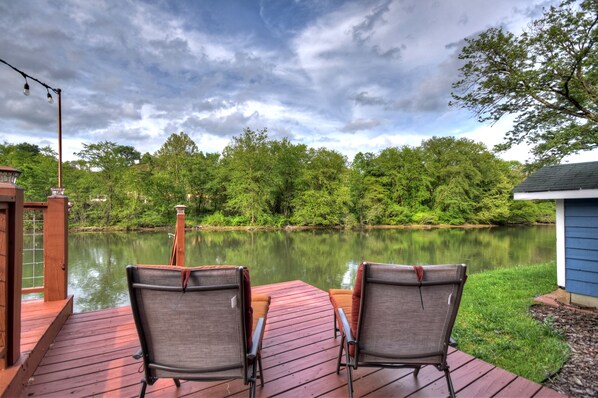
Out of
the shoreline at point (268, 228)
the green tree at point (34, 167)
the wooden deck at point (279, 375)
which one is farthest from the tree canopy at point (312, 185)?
the wooden deck at point (279, 375)

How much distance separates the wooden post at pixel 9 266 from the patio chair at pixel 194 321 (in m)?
0.74

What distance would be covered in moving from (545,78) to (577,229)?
213 cm

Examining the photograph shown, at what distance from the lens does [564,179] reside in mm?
3596

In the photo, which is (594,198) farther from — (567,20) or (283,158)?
(283,158)

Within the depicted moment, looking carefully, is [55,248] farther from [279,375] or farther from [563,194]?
[563,194]

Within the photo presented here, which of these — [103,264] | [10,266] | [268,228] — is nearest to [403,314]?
[10,266]

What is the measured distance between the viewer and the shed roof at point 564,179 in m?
3.26

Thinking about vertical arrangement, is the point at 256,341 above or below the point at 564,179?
below

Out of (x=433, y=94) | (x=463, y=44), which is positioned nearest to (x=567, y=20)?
(x=463, y=44)

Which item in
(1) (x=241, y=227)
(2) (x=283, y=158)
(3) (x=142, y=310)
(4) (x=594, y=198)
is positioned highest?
(2) (x=283, y=158)

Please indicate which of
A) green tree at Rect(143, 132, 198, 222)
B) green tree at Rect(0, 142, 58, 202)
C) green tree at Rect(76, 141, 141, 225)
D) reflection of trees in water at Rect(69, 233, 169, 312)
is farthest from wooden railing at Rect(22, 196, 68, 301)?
green tree at Rect(76, 141, 141, 225)

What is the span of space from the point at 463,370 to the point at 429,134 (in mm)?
24782

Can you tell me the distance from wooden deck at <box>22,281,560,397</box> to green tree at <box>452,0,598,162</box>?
13.2 feet

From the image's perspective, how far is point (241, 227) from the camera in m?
18.9
